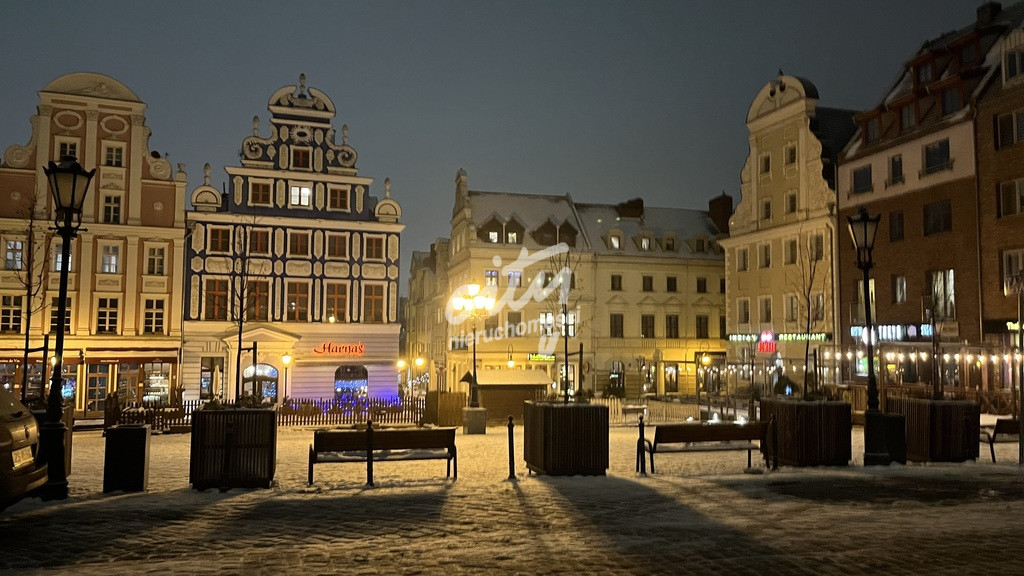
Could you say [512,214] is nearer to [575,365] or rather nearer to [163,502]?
[575,365]

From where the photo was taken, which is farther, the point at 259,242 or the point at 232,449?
the point at 259,242

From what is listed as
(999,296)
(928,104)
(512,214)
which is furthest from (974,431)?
(512,214)

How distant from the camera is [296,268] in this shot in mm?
43781

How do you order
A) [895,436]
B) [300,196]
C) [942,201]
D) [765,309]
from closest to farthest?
1. [895,436]
2. [942,201]
3. [300,196]
4. [765,309]

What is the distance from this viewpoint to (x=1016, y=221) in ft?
99.1

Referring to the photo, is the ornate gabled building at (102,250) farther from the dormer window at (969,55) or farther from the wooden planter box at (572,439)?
the dormer window at (969,55)

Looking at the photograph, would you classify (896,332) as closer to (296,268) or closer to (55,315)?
(296,268)

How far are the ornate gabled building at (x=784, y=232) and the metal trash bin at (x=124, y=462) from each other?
3225cm

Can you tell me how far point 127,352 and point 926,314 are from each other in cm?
3693

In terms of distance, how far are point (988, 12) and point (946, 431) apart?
89.5 ft

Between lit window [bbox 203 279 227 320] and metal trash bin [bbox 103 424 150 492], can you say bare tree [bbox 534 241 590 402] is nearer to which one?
lit window [bbox 203 279 227 320]

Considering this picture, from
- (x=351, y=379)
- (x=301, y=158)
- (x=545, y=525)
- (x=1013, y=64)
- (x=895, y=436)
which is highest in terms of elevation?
(x=1013, y=64)

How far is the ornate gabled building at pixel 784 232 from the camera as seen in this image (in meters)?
40.8

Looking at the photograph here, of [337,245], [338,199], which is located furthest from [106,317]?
[338,199]
